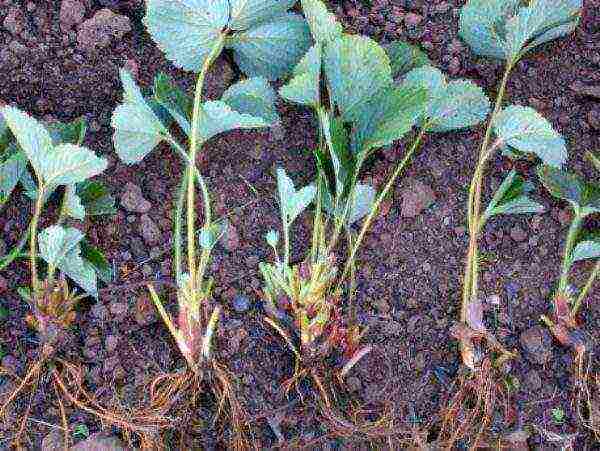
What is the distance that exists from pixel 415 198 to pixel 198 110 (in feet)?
1.26

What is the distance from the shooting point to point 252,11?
4.33 feet

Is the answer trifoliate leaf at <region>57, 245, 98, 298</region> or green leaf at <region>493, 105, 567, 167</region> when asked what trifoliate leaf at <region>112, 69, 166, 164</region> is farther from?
green leaf at <region>493, 105, 567, 167</region>

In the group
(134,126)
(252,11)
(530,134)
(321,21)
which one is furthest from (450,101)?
(134,126)

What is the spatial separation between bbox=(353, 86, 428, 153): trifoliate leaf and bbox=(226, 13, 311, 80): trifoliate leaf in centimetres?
16

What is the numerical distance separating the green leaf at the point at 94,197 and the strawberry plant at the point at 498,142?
0.56 meters

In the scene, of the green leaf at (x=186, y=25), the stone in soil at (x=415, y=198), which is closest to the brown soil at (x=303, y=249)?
the stone in soil at (x=415, y=198)

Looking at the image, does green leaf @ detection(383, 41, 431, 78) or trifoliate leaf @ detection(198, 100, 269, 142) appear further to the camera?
green leaf @ detection(383, 41, 431, 78)

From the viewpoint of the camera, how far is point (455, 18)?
1490 millimetres

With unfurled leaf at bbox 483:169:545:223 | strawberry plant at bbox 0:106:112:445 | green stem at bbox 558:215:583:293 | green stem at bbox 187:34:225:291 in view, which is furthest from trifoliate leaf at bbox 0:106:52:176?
green stem at bbox 558:215:583:293

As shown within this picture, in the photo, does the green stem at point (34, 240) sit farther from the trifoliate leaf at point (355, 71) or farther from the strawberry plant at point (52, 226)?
the trifoliate leaf at point (355, 71)

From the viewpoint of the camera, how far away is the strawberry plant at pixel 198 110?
49.3 inches

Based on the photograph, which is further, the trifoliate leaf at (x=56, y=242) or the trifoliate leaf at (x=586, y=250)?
the trifoliate leaf at (x=586, y=250)

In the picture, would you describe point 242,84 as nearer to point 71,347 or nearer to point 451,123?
point 451,123

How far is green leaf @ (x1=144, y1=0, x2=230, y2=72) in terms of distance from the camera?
1.28 m
